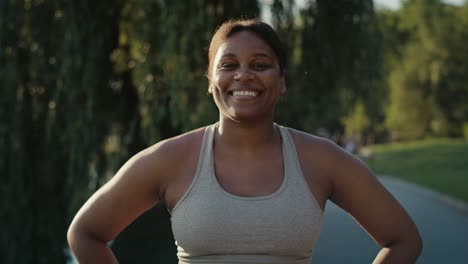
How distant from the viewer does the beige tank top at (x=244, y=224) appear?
6.82 feet

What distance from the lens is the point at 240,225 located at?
2.07 meters

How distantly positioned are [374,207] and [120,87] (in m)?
5.51

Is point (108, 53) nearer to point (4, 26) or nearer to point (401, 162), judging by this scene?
point (4, 26)

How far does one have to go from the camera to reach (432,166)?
2386 cm

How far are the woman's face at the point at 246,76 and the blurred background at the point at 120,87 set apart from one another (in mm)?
4375

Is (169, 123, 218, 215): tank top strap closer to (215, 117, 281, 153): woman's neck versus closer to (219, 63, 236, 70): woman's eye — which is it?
(215, 117, 281, 153): woman's neck

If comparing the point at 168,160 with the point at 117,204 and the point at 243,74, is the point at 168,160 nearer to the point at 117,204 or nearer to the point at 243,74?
the point at 117,204

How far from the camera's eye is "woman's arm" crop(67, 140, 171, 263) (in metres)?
2.22

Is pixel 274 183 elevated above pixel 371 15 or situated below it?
below

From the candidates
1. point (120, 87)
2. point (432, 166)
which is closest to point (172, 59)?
point (120, 87)

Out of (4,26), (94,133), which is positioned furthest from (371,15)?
(4,26)

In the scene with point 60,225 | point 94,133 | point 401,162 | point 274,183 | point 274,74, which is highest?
point 274,74

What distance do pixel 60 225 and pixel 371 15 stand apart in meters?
3.80

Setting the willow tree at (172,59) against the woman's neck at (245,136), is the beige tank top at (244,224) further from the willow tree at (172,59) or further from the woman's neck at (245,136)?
the willow tree at (172,59)
